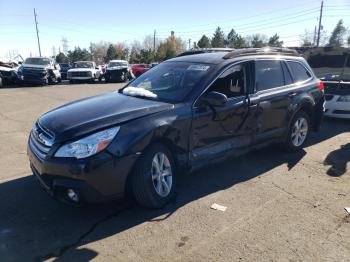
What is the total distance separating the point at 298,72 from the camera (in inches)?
251

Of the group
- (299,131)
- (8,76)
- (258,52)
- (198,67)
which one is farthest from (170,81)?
(8,76)

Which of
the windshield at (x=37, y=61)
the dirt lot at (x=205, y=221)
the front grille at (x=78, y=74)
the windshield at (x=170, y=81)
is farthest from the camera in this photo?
the front grille at (x=78, y=74)

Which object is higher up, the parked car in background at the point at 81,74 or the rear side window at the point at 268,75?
the rear side window at the point at 268,75

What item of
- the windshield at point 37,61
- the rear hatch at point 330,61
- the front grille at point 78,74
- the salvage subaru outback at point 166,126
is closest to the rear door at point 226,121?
the salvage subaru outback at point 166,126

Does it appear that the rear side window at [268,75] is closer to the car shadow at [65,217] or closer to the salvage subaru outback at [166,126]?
the salvage subaru outback at [166,126]

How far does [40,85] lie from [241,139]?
63.9ft

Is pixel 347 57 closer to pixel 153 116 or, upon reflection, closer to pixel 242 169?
pixel 242 169

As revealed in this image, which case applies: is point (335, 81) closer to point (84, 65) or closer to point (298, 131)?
point (298, 131)

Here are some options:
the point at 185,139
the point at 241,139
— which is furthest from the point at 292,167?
the point at 185,139

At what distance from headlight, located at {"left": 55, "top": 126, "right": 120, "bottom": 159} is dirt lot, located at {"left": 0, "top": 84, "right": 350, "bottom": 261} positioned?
783 mm

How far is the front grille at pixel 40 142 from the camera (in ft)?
12.5

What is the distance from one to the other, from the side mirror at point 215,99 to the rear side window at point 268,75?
1127 millimetres

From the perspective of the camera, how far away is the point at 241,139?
5094 mm

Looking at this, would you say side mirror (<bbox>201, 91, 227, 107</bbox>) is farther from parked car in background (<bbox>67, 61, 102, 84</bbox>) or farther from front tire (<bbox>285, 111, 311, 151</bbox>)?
parked car in background (<bbox>67, 61, 102, 84</bbox>)
